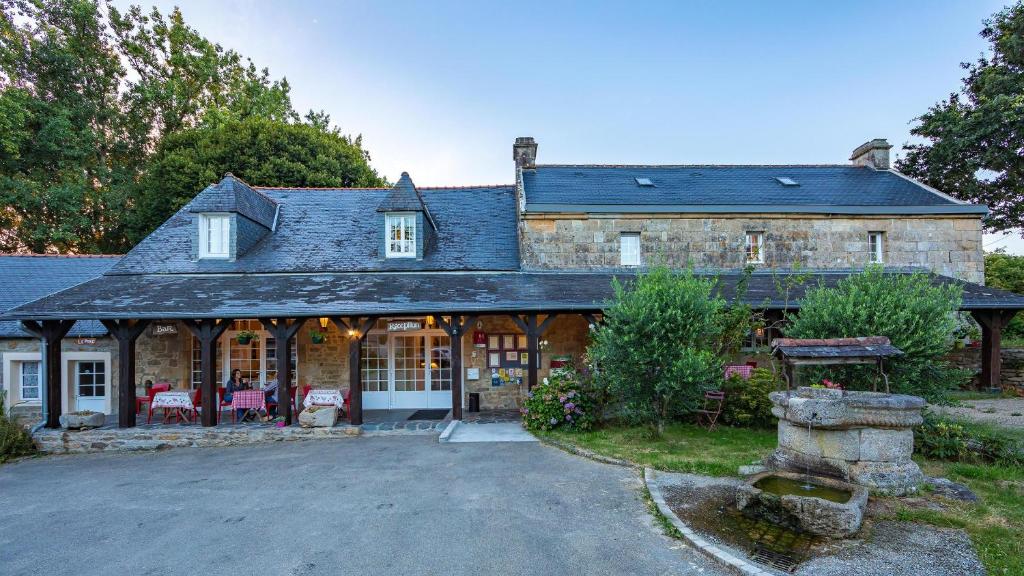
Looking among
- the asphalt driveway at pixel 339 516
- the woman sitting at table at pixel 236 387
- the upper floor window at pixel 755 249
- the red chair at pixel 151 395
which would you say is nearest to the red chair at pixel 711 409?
the asphalt driveway at pixel 339 516

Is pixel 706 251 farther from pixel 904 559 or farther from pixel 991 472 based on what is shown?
pixel 904 559

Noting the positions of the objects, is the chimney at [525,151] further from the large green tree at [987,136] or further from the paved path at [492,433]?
the large green tree at [987,136]

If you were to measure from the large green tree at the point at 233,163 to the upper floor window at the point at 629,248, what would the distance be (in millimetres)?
13165

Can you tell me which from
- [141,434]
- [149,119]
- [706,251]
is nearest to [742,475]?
[706,251]

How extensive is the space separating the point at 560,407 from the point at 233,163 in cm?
1723

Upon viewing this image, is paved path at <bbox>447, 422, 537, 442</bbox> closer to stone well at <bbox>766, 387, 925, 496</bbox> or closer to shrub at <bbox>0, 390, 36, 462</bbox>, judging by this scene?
stone well at <bbox>766, 387, 925, 496</bbox>

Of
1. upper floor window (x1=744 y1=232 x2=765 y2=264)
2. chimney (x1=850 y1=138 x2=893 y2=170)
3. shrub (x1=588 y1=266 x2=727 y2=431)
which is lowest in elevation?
shrub (x1=588 y1=266 x2=727 y2=431)

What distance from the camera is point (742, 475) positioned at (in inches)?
219

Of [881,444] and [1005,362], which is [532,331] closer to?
[881,444]

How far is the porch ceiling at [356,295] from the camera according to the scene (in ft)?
28.2

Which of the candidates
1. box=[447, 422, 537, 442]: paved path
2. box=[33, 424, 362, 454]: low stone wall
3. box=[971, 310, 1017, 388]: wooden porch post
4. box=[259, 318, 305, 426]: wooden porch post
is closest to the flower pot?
box=[33, 424, 362, 454]: low stone wall

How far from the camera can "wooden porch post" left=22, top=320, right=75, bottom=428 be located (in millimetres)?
8688

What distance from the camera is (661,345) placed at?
Answer: 6949 mm

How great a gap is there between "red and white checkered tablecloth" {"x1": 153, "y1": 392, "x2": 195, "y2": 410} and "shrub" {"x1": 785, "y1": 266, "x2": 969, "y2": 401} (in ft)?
36.2
